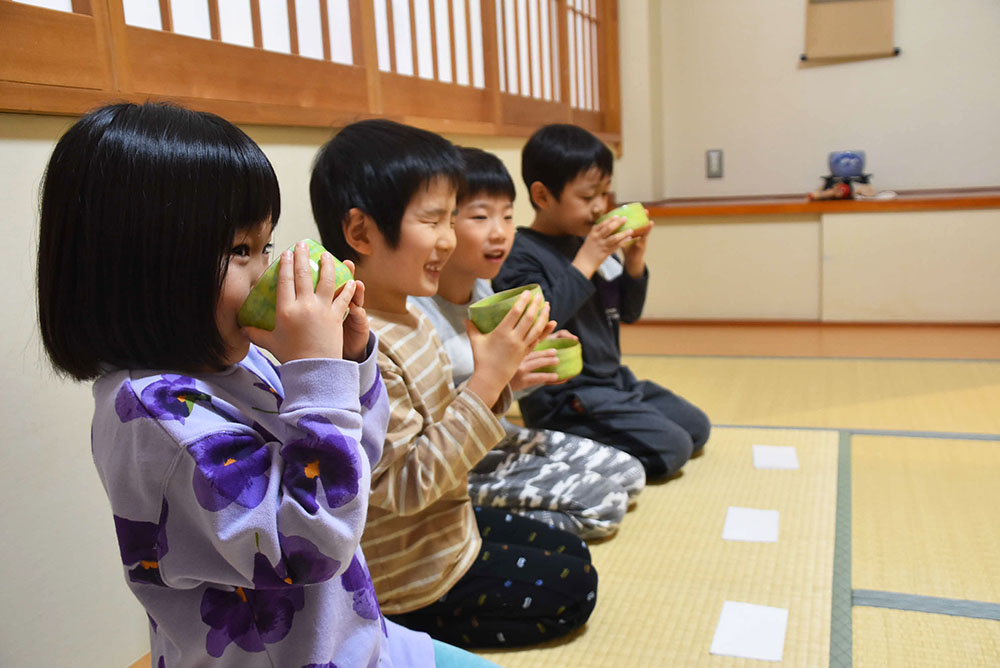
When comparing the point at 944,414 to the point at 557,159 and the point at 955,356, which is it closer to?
the point at 955,356

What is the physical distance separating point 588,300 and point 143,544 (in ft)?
5.03

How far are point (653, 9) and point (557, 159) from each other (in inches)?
102

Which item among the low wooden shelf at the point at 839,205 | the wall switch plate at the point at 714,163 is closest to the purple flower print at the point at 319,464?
the low wooden shelf at the point at 839,205

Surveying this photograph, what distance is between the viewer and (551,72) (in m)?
3.53

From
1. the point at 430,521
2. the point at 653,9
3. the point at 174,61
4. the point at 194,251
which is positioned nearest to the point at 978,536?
the point at 430,521

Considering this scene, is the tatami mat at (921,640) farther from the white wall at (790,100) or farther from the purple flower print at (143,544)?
the white wall at (790,100)

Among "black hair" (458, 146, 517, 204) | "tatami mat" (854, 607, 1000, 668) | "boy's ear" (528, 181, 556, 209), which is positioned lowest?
"tatami mat" (854, 607, 1000, 668)

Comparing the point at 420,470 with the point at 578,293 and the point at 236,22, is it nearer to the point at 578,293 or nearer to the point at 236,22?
the point at 578,293

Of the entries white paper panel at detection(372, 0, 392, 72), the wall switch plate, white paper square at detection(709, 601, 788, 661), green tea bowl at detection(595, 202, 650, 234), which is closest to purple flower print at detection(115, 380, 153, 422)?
white paper square at detection(709, 601, 788, 661)

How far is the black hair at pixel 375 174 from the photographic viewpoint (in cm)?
125

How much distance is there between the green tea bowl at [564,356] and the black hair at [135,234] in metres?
0.87

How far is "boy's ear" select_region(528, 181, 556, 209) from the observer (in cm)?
212

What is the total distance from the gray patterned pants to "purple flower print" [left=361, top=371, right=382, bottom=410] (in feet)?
2.81

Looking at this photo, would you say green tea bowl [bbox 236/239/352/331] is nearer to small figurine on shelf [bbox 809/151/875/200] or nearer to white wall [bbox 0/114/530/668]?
white wall [bbox 0/114/530/668]
